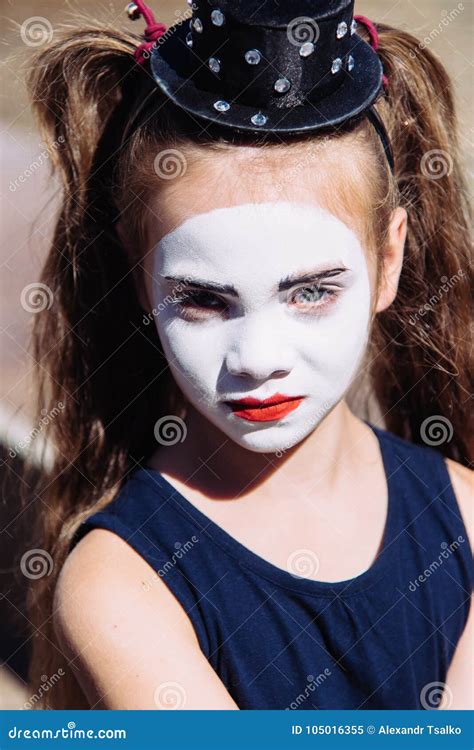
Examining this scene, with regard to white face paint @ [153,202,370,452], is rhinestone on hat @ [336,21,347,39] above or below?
above

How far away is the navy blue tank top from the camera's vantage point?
1.83 metres

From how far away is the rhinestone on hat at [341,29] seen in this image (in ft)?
5.30

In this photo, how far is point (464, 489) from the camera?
2.09 metres

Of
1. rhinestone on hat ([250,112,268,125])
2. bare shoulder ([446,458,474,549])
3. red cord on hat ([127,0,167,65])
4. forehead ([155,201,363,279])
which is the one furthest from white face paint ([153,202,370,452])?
bare shoulder ([446,458,474,549])

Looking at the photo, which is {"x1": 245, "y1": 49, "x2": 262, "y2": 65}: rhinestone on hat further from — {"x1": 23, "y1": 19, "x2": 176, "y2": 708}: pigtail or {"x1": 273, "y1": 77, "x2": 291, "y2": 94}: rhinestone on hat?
{"x1": 23, "y1": 19, "x2": 176, "y2": 708}: pigtail

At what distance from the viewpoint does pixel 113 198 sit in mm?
1890

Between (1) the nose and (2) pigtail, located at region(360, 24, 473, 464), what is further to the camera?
(2) pigtail, located at region(360, 24, 473, 464)

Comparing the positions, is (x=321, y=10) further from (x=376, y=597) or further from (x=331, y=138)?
(x=376, y=597)

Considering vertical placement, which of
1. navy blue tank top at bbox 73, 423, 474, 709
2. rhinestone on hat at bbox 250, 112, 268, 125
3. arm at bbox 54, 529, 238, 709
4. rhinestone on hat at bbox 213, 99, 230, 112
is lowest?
arm at bbox 54, 529, 238, 709

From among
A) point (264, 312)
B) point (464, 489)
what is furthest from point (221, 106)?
point (464, 489)

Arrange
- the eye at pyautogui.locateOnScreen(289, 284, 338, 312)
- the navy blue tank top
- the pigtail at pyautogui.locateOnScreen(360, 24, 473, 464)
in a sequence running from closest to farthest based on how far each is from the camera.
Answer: the eye at pyautogui.locateOnScreen(289, 284, 338, 312) → the navy blue tank top → the pigtail at pyautogui.locateOnScreen(360, 24, 473, 464)

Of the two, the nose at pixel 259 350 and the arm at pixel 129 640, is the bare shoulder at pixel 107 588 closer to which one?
the arm at pixel 129 640

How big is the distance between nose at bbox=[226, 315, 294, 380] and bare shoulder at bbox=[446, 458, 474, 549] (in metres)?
0.60

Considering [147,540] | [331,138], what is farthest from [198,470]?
[331,138]
